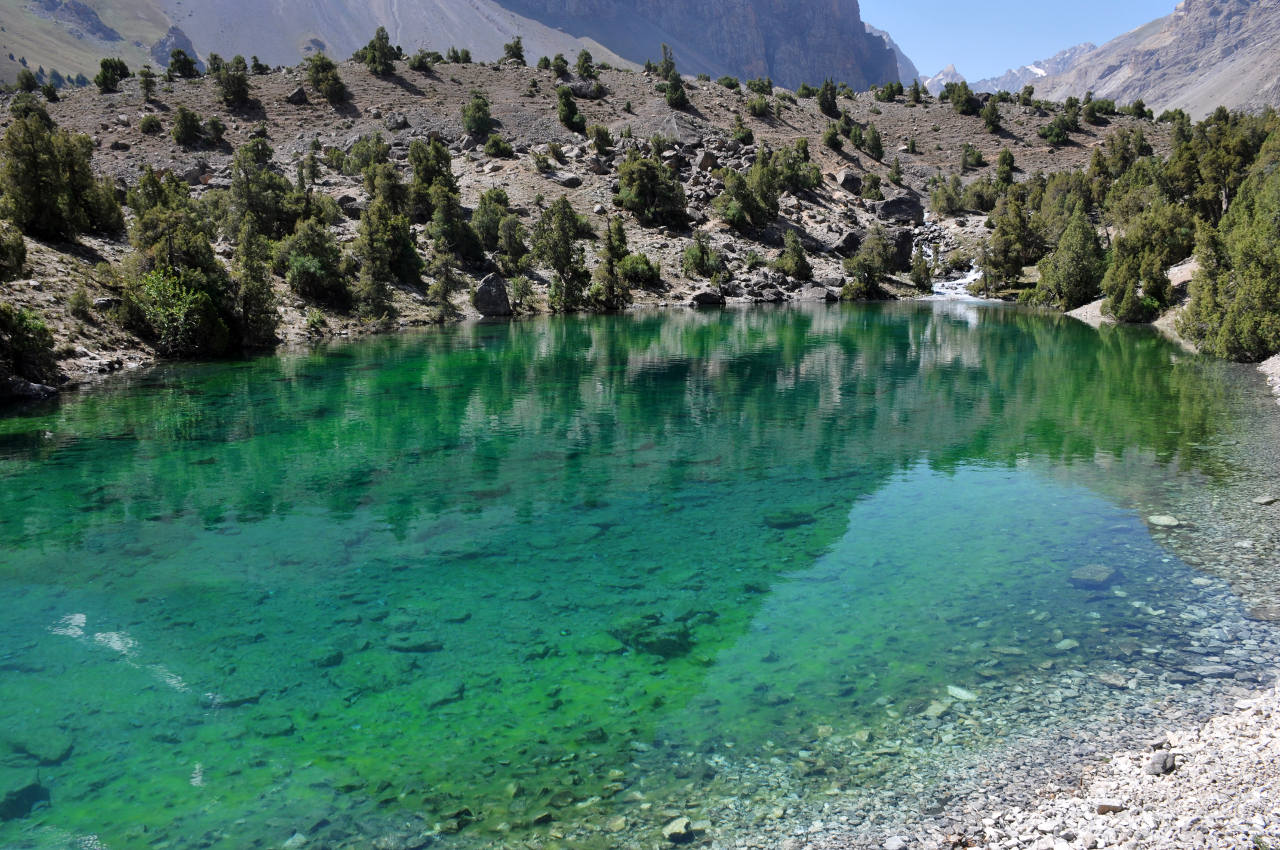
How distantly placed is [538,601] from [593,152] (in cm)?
11415

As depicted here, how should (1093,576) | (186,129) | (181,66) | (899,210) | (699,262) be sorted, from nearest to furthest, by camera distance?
(1093,576), (699,262), (186,129), (899,210), (181,66)

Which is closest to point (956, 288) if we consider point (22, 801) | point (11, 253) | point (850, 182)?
point (850, 182)

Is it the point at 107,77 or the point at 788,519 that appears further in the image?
the point at 107,77

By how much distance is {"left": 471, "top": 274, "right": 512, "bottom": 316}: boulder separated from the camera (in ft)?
254

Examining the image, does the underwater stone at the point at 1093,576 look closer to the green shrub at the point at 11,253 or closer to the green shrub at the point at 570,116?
the green shrub at the point at 11,253

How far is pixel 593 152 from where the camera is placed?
11706cm

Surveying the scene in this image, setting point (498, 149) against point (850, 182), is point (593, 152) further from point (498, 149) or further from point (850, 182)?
point (850, 182)

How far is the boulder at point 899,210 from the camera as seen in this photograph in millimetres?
121625

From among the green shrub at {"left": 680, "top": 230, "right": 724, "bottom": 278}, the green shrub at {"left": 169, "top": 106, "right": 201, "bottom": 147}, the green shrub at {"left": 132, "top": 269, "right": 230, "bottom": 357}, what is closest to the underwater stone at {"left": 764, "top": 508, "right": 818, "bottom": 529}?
the green shrub at {"left": 132, "top": 269, "right": 230, "bottom": 357}

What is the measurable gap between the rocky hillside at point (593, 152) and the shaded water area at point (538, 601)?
43.2m

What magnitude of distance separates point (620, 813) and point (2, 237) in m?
46.8

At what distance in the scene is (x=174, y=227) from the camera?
47.3 m

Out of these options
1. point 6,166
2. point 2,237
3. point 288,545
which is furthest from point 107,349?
point 288,545

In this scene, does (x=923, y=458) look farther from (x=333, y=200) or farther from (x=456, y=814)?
(x=333, y=200)
